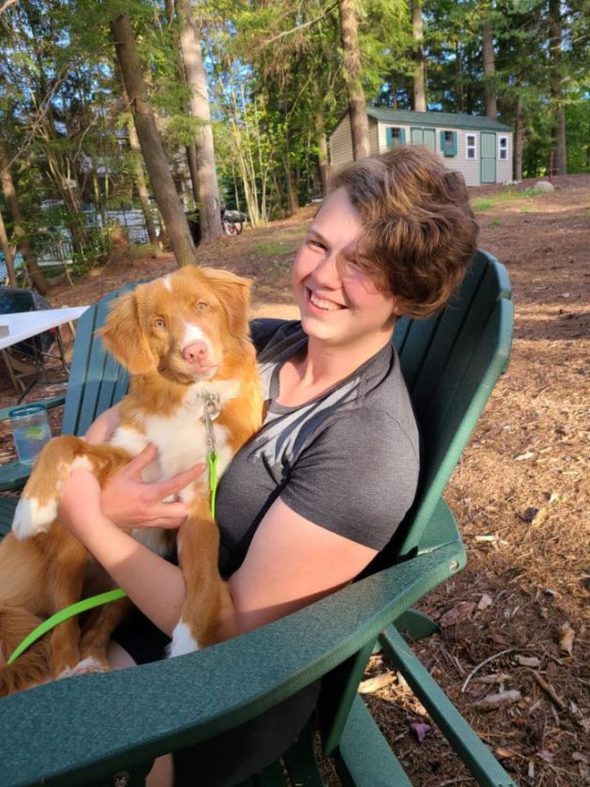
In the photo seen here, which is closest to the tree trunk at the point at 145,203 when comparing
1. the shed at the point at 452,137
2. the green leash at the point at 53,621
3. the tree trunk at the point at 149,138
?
the tree trunk at the point at 149,138

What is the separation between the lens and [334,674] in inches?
53.7

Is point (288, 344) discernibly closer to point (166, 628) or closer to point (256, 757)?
point (166, 628)

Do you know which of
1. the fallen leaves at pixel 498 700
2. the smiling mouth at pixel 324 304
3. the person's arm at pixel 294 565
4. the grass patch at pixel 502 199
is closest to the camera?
the person's arm at pixel 294 565

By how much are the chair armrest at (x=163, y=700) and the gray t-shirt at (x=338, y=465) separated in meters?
0.29

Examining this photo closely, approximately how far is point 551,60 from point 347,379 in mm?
31321

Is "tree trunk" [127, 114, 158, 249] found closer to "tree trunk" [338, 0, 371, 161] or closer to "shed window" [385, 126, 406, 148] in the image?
"tree trunk" [338, 0, 371, 161]

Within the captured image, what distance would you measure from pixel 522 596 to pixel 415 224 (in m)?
1.68

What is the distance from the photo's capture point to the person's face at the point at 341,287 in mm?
1554

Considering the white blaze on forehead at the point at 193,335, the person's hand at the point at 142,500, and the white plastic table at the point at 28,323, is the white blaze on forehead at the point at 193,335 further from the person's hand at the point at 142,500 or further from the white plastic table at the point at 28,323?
the white plastic table at the point at 28,323

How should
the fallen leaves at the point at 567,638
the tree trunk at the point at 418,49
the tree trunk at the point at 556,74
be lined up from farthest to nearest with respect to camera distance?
the tree trunk at the point at 556,74, the tree trunk at the point at 418,49, the fallen leaves at the point at 567,638

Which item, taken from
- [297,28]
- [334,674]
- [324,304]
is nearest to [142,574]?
[334,674]

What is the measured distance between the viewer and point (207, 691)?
2.67 feet

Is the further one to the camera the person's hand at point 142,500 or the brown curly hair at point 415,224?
the person's hand at point 142,500

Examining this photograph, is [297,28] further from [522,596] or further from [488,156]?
[488,156]
